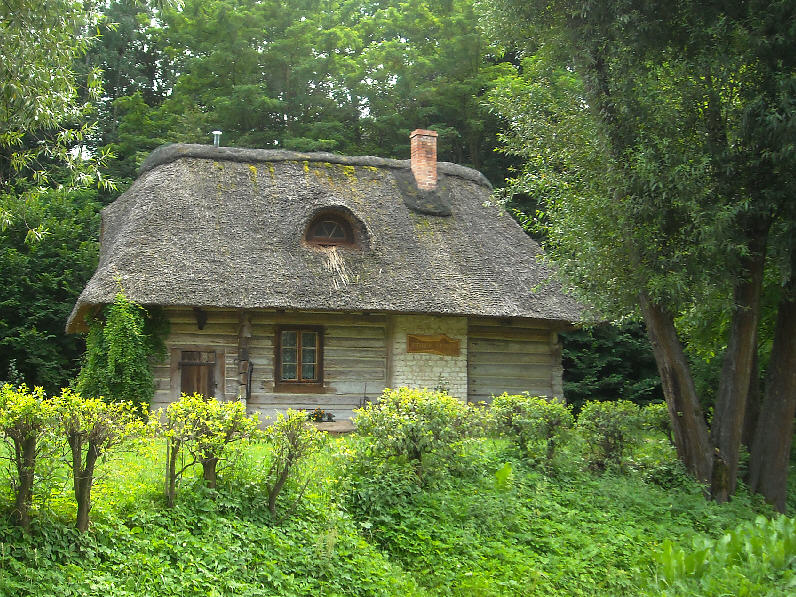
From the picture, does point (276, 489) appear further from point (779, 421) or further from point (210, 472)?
point (779, 421)

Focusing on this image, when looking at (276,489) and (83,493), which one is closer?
(83,493)

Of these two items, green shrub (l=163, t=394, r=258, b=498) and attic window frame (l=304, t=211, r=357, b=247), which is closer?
green shrub (l=163, t=394, r=258, b=498)

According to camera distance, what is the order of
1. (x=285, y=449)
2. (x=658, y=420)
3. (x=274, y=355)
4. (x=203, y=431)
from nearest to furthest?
(x=203, y=431), (x=285, y=449), (x=658, y=420), (x=274, y=355)

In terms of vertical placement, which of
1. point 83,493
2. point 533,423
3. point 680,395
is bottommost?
point 83,493

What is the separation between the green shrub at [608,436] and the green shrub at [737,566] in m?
3.57

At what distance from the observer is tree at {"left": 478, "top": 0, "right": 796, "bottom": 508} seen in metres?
9.65

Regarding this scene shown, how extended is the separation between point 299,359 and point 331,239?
8.36 feet

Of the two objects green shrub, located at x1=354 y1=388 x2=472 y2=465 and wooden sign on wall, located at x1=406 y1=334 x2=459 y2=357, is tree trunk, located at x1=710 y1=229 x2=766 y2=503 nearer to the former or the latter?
green shrub, located at x1=354 y1=388 x2=472 y2=465

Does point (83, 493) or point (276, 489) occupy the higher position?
point (83, 493)

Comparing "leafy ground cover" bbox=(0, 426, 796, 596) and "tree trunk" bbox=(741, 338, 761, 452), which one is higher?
"tree trunk" bbox=(741, 338, 761, 452)

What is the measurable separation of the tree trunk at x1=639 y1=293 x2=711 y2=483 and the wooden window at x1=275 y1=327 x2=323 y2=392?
7.16m

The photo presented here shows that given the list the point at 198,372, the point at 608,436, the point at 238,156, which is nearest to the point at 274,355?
the point at 198,372

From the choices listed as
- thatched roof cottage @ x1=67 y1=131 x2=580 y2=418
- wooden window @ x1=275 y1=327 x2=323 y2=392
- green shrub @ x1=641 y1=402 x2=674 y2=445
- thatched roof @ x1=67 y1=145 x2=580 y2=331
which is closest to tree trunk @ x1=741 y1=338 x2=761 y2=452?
green shrub @ x1=641 y1=402 x2=674 y2=445

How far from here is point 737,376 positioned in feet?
34.2
